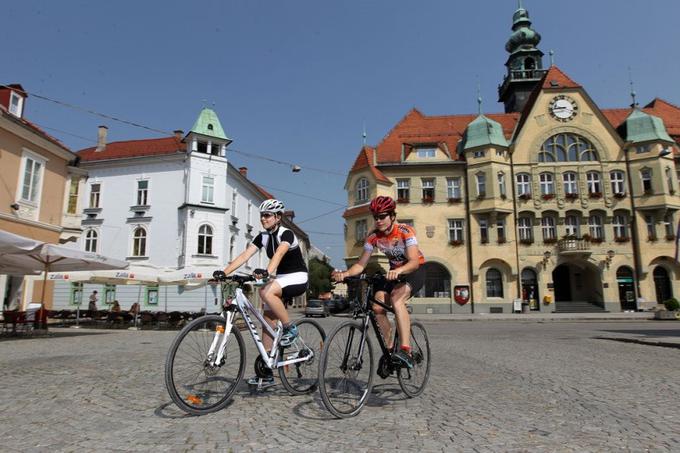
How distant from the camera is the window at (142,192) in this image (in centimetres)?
3170

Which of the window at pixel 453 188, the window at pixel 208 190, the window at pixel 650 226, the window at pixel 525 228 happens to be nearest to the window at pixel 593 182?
the window at pixel 650 226

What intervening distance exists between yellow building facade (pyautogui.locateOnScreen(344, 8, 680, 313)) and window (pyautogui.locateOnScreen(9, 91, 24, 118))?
23.1 meters

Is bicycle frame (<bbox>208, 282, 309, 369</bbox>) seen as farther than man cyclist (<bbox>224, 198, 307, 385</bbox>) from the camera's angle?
No

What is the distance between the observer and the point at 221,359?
13.5 ft

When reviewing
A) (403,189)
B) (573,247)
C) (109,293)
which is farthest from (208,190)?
(573,247)

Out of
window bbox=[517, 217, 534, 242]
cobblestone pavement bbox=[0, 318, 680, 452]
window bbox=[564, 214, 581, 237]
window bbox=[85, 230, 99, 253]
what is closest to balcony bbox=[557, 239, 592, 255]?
window bbox=[564, 214, 581, 237]

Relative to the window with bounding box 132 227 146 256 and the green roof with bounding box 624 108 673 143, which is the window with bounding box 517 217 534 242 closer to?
the green roof with bounding box 624 108 673 143

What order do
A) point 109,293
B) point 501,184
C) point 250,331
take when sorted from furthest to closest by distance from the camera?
point 501,184 → point 109,293 → point 250,331

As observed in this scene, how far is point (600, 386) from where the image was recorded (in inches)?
216

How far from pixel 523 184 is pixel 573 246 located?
616 cm

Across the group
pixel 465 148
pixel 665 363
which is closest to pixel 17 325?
pixel 665 363

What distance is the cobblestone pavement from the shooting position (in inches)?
127

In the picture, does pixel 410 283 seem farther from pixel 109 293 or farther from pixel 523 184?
pixel 523 184

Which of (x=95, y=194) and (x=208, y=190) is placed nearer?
(x=208, y=190)
